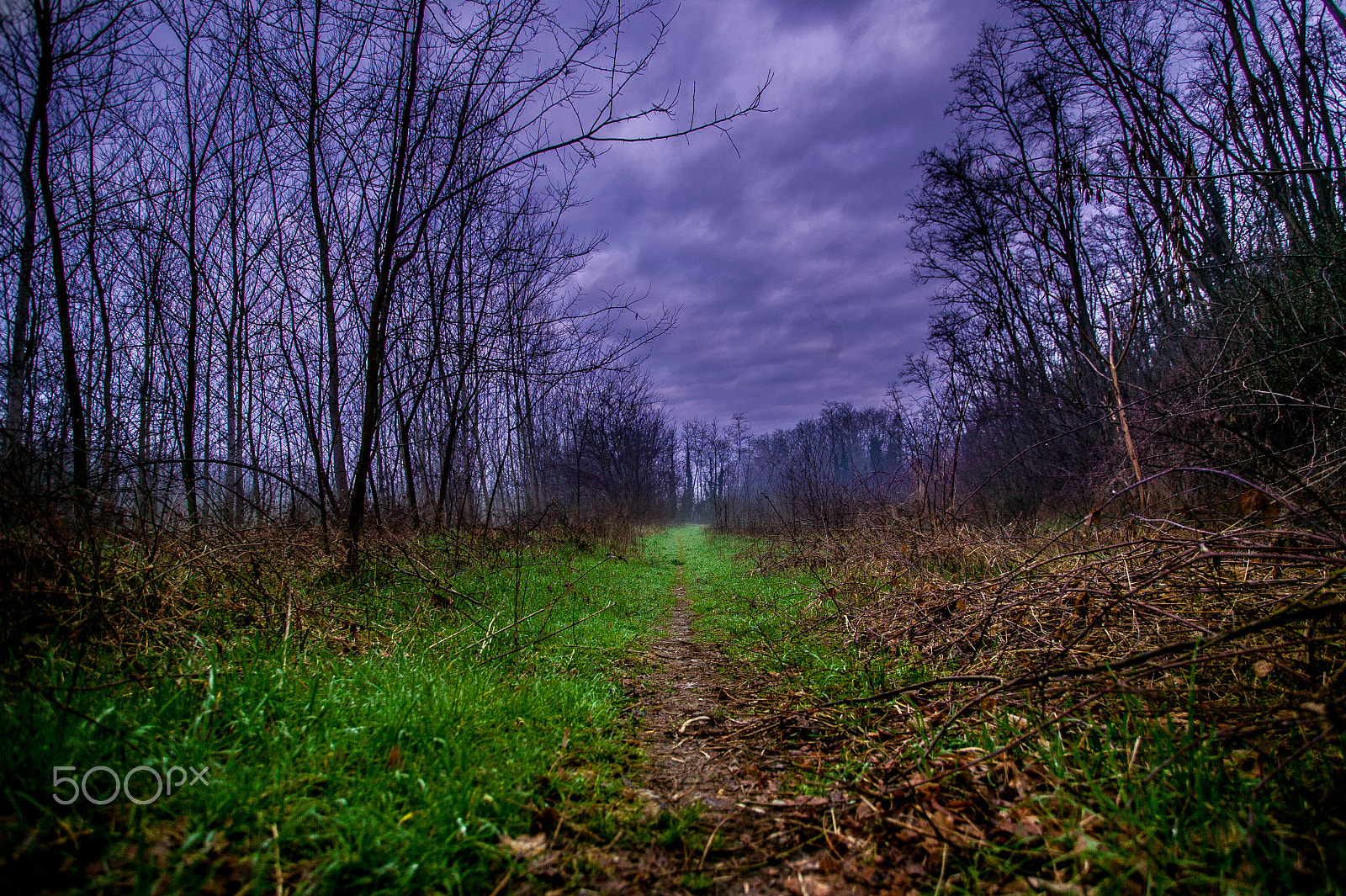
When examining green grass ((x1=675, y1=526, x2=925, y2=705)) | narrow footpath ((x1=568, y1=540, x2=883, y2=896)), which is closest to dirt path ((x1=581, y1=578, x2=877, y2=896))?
narrow footpath ((x1=568, y1=540, x2=883, y2=896))

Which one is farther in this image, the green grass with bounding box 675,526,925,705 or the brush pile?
the green grass with bounding box 675,526,925,705

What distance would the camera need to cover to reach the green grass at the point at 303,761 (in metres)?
1.34

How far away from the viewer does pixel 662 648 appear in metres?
4.64

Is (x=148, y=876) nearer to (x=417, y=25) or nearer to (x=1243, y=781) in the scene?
(x=1243, y=781)

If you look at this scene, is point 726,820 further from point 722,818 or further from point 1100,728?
point 1100,728

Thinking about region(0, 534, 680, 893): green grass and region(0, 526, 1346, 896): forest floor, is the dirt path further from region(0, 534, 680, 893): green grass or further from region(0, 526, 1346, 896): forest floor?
region(0, 534, 680, 893): green grass

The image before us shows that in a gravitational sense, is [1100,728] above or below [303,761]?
below

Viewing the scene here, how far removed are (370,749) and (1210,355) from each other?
36.0 feet

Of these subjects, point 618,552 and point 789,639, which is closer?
point 789,639

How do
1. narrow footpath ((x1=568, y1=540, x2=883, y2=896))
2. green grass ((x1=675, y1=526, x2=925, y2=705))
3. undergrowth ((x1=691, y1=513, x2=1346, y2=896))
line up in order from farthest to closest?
green grass ((x1=675, y1=526, x2=925, y2=705))
narrow footpath ((x1=568, y1=540, x2=883, y2=896))
undergrowth ((x1=691, y1=513, x2=1346, y2=896))

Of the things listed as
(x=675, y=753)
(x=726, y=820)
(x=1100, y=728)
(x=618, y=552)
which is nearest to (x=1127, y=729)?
(x=1100, y=728)

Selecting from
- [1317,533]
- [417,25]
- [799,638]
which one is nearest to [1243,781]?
[1317,533]

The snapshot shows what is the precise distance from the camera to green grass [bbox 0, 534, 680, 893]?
134 centimetres

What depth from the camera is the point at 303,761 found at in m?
1.83
